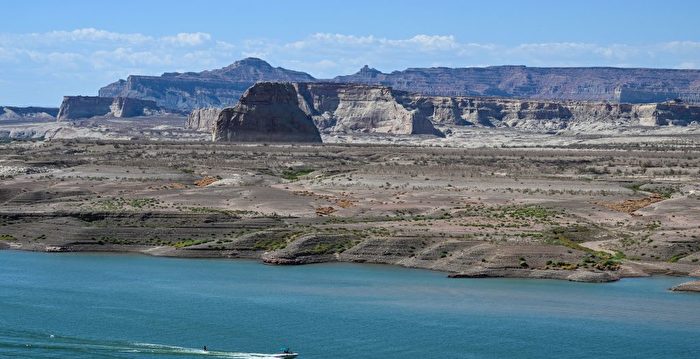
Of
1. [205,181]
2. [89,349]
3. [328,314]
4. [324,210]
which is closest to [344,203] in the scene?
[324,210]

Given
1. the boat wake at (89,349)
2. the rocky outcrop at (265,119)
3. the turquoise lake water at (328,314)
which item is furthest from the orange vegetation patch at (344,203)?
the rocky outcrop at (265,119)

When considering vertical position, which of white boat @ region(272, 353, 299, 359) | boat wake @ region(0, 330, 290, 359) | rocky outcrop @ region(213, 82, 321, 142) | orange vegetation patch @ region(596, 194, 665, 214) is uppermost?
rocky outcrop @ region(213, 82, 321, 142)

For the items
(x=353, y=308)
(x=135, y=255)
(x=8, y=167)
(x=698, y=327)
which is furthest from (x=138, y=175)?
(x=698, y=327)

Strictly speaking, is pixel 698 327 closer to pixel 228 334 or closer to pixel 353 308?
pixel 353 308

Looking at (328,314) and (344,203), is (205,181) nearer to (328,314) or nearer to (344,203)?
(344,203)

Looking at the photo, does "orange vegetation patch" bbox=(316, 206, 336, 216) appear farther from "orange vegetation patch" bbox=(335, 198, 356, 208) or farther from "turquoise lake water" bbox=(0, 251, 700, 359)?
"turquoise lake water" bbox=(0, 251, 700, 359)

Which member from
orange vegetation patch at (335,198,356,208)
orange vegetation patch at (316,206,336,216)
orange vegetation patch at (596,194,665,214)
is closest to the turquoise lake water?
orange vegetation patch at (316,206,336,216)

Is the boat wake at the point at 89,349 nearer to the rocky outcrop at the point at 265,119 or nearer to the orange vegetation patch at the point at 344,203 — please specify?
the orange vegetation patch at the point at 344,203
